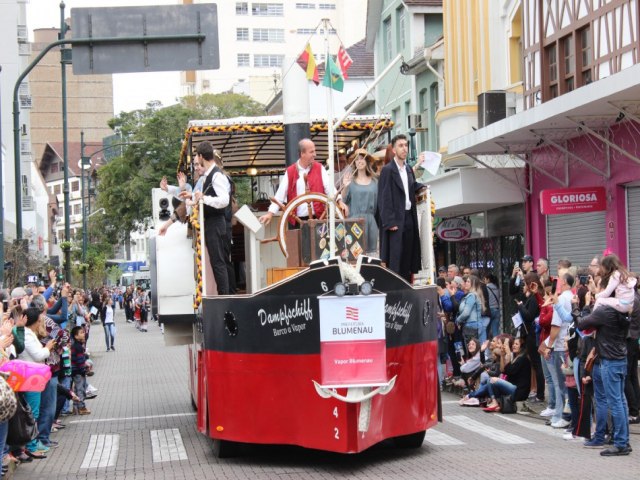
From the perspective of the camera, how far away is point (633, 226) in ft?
69.2

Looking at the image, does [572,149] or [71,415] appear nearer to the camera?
[71,415]

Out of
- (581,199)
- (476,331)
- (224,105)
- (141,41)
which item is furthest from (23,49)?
A: (476,331)

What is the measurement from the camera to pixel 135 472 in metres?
11.9

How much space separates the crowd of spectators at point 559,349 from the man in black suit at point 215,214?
374 centimetres

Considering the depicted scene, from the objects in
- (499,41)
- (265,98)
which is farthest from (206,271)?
(265,98)

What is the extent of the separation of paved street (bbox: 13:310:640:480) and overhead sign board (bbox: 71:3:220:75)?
557 cm

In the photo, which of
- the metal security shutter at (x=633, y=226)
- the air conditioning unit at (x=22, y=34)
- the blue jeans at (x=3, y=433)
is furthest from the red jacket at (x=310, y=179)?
the air conditioning unit at (x=22, y=34)

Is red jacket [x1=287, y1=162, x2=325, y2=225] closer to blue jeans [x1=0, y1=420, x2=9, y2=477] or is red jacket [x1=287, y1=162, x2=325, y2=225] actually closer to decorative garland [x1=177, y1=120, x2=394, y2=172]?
decorative garland [x1=177, y1=120, x2=394, y2=172]

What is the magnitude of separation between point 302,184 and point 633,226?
10.2 metres

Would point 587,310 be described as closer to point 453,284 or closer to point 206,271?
point 206,271

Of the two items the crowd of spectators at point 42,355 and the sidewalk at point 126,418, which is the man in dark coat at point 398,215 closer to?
the sidewalk at point 126,418

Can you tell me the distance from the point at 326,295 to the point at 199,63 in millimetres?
9210

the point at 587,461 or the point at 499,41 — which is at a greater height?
the point at 499,41

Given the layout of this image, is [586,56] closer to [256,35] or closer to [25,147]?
[25,147]
